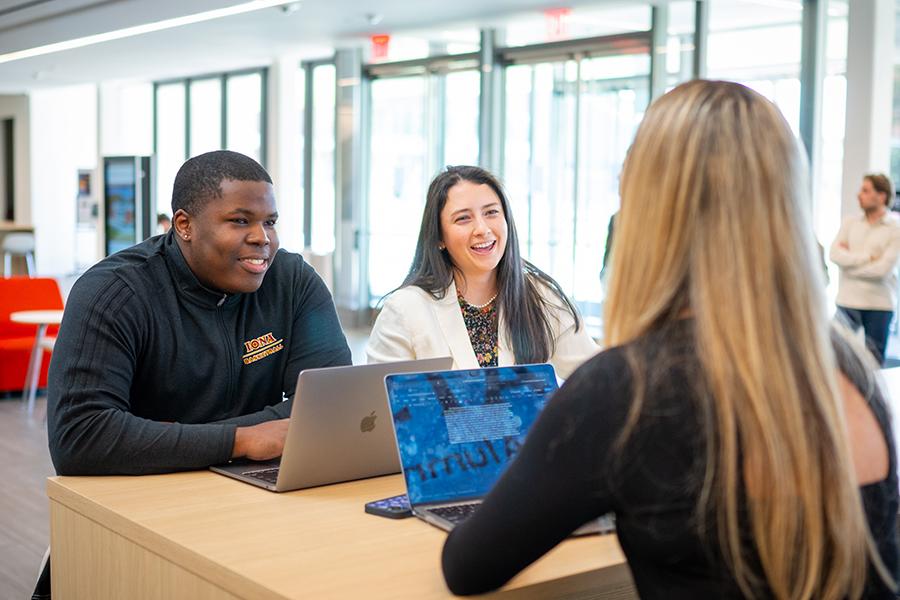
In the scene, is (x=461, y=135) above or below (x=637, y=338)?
above

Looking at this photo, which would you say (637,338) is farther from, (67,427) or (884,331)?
(884,331)

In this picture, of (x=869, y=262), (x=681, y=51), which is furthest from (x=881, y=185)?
(x=681, y=51)

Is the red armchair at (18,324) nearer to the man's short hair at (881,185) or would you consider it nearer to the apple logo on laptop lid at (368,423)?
the man's short hair at (881,185)

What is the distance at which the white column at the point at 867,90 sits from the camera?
795cm

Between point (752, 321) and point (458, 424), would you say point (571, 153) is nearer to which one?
point (458, 424)

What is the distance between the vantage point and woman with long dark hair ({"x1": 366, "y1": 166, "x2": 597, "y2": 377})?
3.03m

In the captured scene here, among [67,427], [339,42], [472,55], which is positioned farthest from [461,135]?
[67,427]

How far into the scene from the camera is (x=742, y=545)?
4.05 ft

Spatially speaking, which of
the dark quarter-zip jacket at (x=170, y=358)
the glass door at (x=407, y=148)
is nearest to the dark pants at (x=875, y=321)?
the glass door at (x=407, y=148)

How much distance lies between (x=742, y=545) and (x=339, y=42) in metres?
11.2

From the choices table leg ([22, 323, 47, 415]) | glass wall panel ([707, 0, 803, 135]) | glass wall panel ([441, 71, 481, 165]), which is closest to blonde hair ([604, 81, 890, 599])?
table leg ([22, 323, 47, 415])

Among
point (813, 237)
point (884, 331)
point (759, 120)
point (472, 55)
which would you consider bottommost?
point (884, 331)

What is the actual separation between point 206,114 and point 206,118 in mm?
61

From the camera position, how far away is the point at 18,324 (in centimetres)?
745
